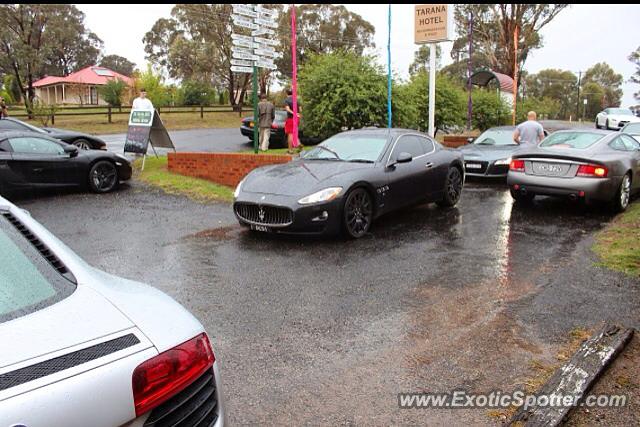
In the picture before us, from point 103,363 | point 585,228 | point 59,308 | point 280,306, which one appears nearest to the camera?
point 103,363

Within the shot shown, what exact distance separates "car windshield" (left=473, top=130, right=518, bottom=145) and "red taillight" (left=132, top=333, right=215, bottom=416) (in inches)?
485

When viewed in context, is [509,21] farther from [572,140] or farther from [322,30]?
[572,140]

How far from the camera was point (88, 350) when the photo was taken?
173cm

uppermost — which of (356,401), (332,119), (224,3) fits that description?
(224,3)

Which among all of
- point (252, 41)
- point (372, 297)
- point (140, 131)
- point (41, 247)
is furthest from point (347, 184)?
point (140, 131)

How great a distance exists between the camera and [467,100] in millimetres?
24109

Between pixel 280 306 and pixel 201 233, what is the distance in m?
3.22

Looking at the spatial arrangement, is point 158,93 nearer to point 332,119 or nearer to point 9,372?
point 332,119

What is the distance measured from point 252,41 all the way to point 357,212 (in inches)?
249

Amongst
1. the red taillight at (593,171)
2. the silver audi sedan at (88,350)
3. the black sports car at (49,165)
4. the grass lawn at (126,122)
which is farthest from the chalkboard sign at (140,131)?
the grass lawn at (126,122)

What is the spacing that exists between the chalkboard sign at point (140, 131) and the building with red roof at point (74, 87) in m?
48.3

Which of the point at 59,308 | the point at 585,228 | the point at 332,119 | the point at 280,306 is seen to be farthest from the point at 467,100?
the point at 59,308

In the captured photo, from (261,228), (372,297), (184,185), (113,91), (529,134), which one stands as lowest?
(372,297)

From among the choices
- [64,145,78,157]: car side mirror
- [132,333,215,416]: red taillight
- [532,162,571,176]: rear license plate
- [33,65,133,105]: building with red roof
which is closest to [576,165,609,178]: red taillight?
[532,162,571,176]: rear license plate
